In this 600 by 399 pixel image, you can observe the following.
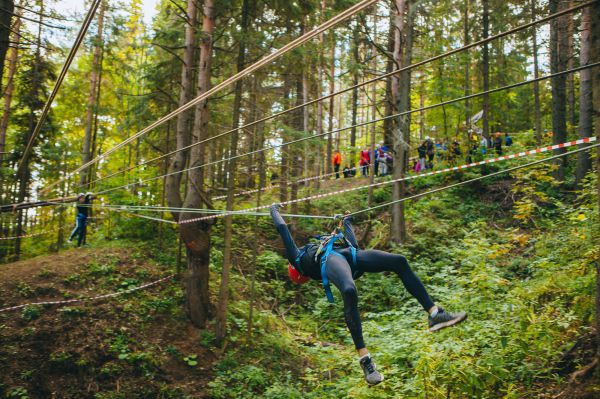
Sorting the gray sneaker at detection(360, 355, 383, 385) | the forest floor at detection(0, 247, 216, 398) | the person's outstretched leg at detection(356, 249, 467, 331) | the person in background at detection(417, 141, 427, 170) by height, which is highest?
the person in background at detection(417, 141, 427, 170)

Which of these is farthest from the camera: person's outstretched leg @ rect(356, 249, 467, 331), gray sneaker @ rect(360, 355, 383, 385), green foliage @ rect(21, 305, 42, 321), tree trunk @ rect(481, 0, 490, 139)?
tree trunk @ rect(481, 0, 490, 139)

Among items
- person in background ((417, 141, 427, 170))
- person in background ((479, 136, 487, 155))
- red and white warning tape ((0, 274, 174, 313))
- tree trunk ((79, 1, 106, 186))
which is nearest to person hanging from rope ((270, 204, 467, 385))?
red and white warning tape ((0, 274, 174, 313))

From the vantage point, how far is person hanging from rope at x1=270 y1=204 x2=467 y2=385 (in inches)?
160

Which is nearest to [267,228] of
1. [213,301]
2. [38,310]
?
[213,301]

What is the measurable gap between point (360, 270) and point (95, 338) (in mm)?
6919

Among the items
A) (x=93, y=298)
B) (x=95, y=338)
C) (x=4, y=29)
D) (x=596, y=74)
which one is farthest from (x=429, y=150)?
(x=4, y=29)

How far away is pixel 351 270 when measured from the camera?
15.1ft

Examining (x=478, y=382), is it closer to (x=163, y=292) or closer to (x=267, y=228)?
(x=163, y=292)

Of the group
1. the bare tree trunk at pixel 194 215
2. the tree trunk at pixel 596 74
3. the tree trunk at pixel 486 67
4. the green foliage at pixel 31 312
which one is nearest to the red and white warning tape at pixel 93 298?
the green foliage at pixel 31 312

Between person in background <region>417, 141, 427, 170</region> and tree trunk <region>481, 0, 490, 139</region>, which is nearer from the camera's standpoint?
person in background <region>417, 141, 427, 170</region>

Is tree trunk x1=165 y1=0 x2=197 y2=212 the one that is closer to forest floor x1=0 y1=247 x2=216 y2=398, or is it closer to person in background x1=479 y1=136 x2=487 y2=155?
forest floor x1=0 y1=247 x2=216 y2=398

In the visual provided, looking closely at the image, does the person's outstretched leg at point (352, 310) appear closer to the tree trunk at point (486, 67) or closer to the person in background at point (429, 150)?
the person in background at point (429, 150)

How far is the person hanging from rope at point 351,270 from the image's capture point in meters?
4.07

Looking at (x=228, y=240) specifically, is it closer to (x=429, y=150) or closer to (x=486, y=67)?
(x=429, y=150)
